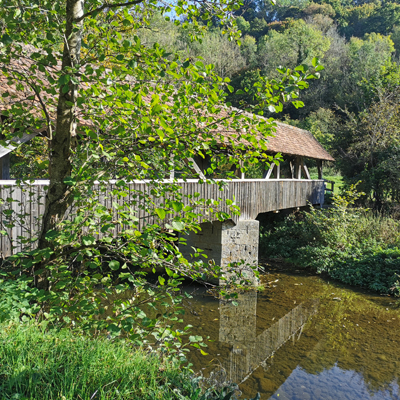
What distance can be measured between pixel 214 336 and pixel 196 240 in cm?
339

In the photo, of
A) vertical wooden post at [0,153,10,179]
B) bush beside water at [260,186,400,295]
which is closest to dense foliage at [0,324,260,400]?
vertical wooden post at [0,153,10,179]

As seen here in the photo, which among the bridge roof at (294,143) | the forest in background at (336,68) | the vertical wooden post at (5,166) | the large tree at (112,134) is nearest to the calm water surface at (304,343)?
the large tree at (112,134)

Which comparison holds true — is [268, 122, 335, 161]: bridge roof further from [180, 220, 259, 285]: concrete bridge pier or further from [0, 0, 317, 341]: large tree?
[0, 0, 317, 341]: large tree

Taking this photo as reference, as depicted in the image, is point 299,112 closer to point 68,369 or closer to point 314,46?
point 314,46

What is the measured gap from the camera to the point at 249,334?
694 cm

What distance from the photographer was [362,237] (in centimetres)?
1180

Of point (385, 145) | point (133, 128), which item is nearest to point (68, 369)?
point (133, 128)

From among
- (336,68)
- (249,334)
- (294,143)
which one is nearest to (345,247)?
(294,143)

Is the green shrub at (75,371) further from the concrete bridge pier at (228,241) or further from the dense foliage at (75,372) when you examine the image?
the concrete bridge pier at (228,241)

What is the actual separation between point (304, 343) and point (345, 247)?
5.41m

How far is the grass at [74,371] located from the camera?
6.80 ft

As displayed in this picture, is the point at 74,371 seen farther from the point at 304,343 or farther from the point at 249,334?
the point at 304,343

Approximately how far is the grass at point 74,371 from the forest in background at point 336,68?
6.20 ft

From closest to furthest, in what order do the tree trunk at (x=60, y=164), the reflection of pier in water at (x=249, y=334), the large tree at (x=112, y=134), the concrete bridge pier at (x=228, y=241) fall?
the large tree at (x=112, y=134) < the tree trunk at (x=60, y=164) < the reflection of pier in water at (x=249, y=334) < the concrete bridge pier at (x=228, y=241)
